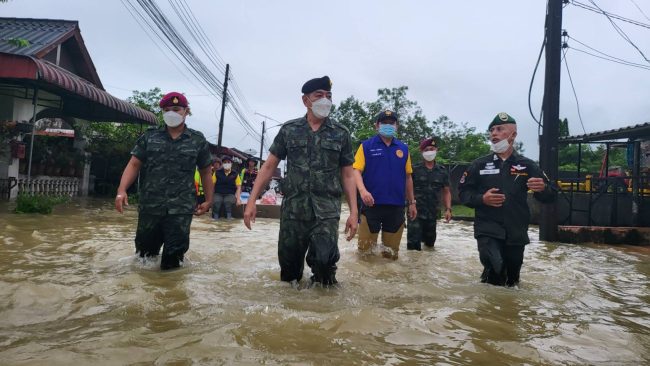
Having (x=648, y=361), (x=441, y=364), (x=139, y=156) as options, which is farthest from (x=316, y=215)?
(x=648, y=361)

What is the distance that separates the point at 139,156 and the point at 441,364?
3.29 m

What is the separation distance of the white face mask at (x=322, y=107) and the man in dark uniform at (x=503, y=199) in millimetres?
1498

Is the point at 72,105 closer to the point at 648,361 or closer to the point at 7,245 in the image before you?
the point at 7,245

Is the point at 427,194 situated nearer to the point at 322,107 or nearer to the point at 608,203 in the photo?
the point at 322,107

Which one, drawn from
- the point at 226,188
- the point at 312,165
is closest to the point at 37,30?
the point at 226,188

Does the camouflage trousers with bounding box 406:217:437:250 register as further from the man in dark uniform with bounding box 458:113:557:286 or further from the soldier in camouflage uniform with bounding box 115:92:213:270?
the soldier in camouflage uniform with bounding box 115:92:213:270

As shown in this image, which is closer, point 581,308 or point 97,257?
point 581,308

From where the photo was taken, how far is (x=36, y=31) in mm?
13641

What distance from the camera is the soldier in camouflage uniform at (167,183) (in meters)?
4.23

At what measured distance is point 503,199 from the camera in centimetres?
395

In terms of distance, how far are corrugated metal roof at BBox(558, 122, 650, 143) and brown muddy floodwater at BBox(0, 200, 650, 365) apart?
5.93 m

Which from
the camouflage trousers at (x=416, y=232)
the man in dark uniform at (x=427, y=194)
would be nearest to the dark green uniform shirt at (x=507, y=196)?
the camouflage trousers at (x=416, y=232)

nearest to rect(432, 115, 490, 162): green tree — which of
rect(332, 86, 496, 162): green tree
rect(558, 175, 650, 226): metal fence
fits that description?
rect(332, 86, 496, 162): green tree

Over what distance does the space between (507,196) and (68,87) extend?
951 cm
